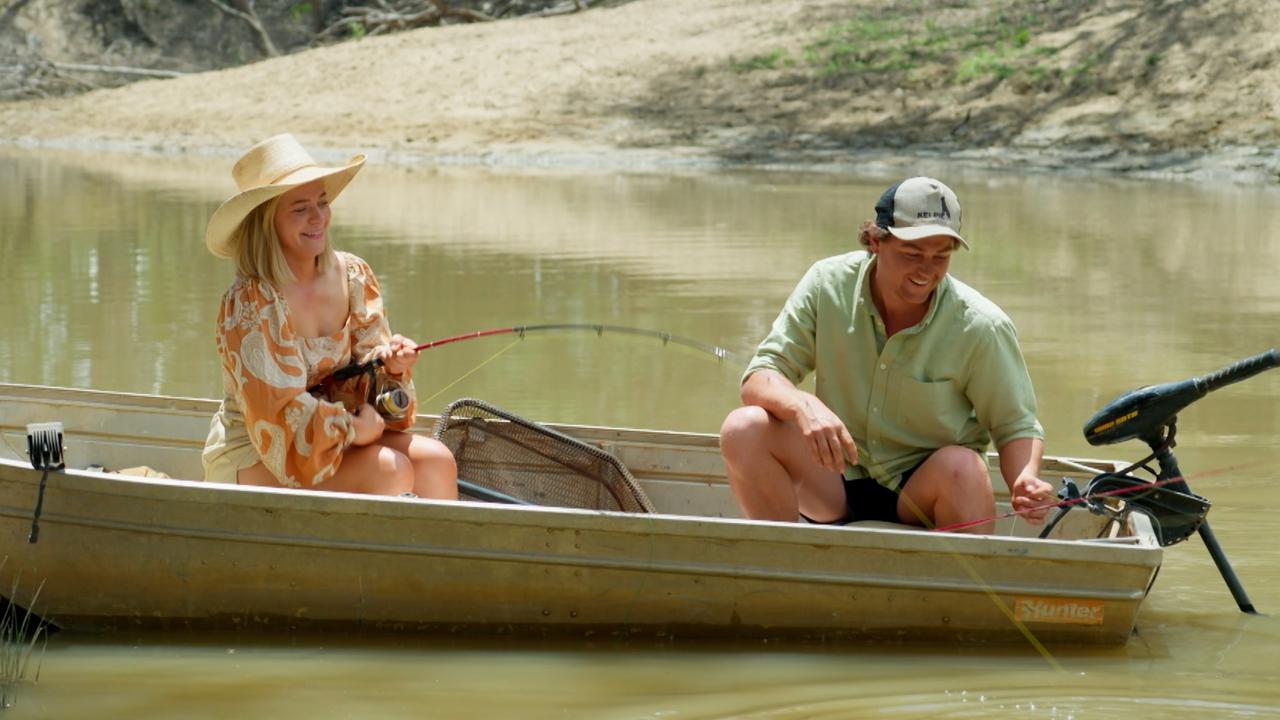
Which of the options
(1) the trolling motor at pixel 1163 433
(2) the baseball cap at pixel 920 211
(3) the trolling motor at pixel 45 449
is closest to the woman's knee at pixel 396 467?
(3) the trolling motor at pixel 45 449

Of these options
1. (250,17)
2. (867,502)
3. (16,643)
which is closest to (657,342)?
(867,502)

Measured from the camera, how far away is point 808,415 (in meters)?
4.09

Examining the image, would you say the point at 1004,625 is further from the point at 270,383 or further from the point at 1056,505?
the point at 270,383

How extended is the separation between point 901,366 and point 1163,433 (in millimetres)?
665

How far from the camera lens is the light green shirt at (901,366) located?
4285 mm

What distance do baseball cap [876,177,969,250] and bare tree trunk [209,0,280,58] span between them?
78.6ft

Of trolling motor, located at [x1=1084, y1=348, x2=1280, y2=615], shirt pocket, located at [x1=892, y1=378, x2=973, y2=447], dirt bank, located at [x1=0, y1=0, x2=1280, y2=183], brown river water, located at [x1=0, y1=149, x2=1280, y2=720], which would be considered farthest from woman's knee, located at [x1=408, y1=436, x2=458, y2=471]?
dirt bank, located at [x1=0, y1=0, x2=1280, y2=183]

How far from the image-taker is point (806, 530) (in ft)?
13.4

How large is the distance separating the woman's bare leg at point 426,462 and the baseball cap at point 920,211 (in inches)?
51.1

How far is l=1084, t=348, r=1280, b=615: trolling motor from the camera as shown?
165 inches

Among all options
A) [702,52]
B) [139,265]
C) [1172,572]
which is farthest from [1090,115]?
[1172,572]

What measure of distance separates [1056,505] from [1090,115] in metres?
13.4

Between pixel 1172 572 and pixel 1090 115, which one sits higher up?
pixel 1090 115

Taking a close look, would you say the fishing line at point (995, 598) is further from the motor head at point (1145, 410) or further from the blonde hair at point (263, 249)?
the blonde hair at point (263, 249)
